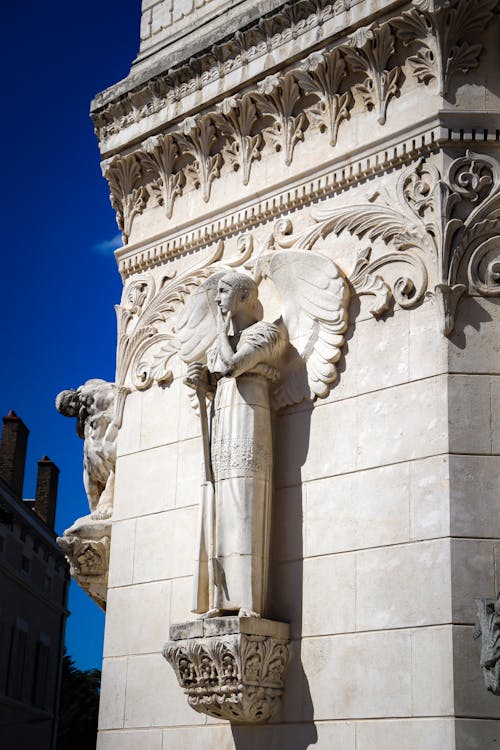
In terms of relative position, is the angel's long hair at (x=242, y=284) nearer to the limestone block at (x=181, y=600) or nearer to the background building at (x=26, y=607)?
the limestone block at (x=181, y=600)

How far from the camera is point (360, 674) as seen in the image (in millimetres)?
7746

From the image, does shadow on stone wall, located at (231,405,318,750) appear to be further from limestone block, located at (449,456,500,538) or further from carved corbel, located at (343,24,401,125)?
carved corbel, located at (343,24,401,125)

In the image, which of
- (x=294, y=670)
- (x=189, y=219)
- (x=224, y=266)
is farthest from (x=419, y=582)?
(x=189, y=219)

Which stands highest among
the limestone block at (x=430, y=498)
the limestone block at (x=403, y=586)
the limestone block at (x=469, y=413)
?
the limestone block at (x=469, y=413)

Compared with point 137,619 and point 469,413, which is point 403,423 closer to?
point 469,413

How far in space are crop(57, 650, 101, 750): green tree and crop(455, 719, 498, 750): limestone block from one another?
124 feet

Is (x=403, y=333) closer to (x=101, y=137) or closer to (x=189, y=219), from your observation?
(x=189, y=219)

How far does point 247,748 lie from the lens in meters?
8.27

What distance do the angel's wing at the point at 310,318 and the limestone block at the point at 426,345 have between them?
648 millimetres

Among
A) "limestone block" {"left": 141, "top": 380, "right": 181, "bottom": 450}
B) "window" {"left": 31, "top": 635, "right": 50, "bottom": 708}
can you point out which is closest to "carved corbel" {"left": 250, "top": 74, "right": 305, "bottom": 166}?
"limestone block" {"left": 141, "top": 380, "right": 181, "bottom": 450}

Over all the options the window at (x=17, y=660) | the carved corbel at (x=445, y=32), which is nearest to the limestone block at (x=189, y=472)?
the carved corbel at (x=445, y=32)

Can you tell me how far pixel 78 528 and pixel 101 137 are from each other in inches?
153

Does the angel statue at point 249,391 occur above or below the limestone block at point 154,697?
above

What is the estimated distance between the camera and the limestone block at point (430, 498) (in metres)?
7.61
